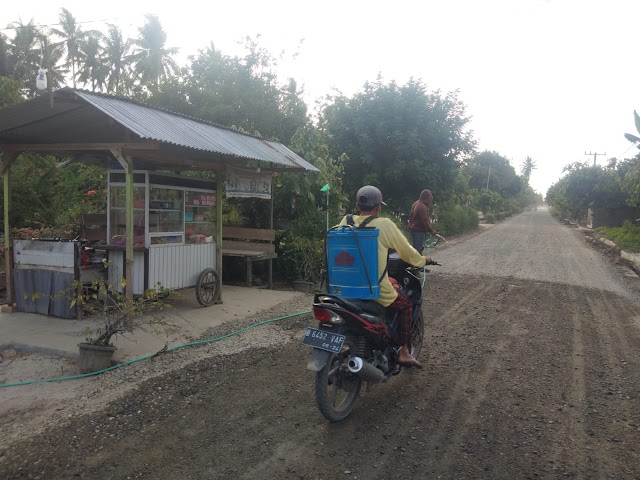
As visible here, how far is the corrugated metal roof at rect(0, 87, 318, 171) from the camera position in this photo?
577 cm

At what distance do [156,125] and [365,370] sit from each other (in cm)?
419

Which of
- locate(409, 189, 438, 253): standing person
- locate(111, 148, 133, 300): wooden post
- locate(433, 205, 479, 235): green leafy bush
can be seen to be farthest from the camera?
locate(433, 205, 479, 235): green leafy bush

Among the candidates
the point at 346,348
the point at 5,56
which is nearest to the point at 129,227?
the point at 346,348

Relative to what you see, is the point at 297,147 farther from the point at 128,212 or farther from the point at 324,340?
the point at 324,340

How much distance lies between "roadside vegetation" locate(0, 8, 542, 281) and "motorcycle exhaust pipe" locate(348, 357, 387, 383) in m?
5.69

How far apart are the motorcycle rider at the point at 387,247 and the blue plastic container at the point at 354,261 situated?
0.07 m

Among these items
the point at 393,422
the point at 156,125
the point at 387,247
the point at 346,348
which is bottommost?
the point at 393,422

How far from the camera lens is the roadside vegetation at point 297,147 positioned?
36.1 feet

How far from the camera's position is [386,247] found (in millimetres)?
4074

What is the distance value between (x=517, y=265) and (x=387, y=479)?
11.8 meters

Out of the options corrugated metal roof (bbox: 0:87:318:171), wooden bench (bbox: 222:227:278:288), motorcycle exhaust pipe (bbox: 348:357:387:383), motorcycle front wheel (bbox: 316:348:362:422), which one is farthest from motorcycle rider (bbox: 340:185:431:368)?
wooden bench (bbox: 222:227:278:288)

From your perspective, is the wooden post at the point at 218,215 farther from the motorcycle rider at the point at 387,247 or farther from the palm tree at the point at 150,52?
the palm tree at the point at 150,52

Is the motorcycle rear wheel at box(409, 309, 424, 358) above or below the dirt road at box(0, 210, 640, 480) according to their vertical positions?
above

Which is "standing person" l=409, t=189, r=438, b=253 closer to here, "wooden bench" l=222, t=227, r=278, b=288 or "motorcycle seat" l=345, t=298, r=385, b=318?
"wooden bench" l=222, t=227, r=278, b=288
